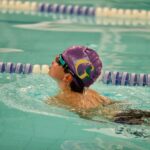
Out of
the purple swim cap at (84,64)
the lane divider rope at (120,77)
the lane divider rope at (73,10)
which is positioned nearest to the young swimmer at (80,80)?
the purple swim cap at (84,64)

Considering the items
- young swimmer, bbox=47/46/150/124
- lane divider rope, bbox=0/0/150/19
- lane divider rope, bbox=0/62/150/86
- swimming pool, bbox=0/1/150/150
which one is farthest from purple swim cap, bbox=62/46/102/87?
lane divider rope, bbox=0/0/150/19

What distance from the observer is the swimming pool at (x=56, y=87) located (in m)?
3.90

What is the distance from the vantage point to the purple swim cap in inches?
165

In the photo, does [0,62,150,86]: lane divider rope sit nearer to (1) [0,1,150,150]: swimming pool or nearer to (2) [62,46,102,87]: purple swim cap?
(1) [0,1,150,150]: swimming pool

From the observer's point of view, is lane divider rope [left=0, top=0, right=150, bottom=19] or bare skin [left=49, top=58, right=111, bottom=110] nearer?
bare skin [left=49, top=58, right=111, bottom=110]

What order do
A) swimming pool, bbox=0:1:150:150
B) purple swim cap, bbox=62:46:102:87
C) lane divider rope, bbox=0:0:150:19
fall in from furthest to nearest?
lane divider rope, bbox=0:0:150:19, purple swim cap, bbox=62:46:102:87, swimming pool, bbox=0:1:150:150

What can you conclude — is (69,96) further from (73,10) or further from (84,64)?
(73,10)

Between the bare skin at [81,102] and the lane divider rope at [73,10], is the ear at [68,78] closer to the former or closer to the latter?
the bare skin at [81,102]

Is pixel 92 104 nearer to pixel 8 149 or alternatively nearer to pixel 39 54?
pixel 8 149

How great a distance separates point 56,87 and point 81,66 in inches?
36.8

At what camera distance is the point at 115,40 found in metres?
6.87

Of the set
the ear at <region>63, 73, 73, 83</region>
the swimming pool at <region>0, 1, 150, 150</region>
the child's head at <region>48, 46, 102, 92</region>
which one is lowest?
the swimming pool at <region>0, 1, 150, 150</region>

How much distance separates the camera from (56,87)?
508 cm

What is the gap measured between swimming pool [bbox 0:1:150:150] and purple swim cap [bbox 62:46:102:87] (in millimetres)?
322
